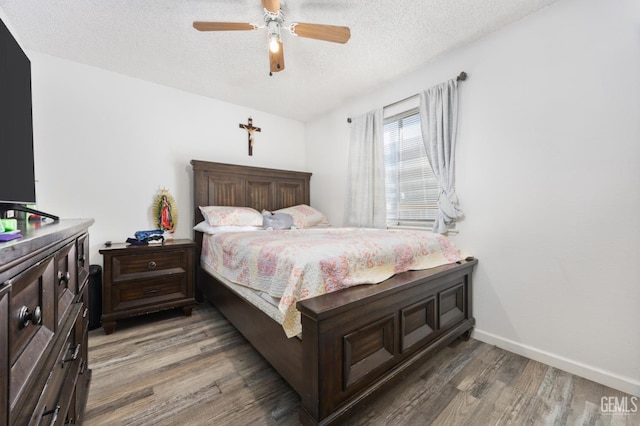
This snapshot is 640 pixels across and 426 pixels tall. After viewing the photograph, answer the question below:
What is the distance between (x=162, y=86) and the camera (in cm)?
301

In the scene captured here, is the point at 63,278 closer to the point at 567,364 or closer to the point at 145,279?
the point at 145,279

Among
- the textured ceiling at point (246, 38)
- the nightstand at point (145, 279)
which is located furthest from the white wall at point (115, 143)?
the nightstand at point (145, 279)

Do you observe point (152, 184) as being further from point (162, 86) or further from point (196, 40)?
point (196, 40)

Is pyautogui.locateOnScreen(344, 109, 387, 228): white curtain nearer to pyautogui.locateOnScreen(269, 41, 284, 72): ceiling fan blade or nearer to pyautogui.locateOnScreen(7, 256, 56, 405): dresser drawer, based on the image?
pyautogui.locateOnScreen(269, 41, 284, 72): ceiling fan blade

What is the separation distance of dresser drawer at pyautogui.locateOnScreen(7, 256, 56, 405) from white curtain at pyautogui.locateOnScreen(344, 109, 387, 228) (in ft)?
8.72

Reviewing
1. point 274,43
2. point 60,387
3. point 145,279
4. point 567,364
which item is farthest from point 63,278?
point 567,364

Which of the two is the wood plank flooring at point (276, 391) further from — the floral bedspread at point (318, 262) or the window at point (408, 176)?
the window at point (408, 176)

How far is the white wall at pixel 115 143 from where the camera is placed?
2438mm

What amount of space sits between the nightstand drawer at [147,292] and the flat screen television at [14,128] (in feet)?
4.29

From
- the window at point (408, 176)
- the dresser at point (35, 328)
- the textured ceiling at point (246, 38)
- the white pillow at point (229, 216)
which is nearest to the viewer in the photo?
the dresser at point (35, 328)

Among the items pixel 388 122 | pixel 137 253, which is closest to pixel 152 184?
pixel 137 253

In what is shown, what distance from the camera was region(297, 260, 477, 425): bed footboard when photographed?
1200mm

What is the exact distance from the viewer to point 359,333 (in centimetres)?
135
